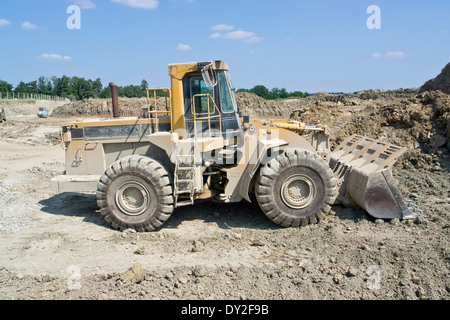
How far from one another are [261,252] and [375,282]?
158 cm

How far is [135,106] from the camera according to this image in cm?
3612

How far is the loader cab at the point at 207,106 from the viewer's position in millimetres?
6402

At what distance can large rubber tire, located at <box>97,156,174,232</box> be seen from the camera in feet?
20.0

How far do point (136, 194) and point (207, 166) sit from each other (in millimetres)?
1248

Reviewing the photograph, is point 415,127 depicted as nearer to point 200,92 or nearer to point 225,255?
point 200,92

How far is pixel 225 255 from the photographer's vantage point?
5355mm

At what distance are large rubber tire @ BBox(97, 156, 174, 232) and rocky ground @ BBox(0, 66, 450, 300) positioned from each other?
9.5 inches

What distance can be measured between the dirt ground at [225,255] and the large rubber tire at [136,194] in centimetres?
23

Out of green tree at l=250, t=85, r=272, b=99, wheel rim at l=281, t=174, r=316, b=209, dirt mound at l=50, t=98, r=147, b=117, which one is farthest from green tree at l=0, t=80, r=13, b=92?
wheel rim at l=281, t=174, r=316, b=209

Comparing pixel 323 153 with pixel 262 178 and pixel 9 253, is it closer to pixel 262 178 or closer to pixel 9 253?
pixel 262 178

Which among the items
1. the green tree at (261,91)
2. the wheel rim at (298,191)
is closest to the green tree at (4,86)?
the green tree at (261,91)

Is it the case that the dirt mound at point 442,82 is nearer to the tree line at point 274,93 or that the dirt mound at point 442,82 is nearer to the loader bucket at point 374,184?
the loader bucket at point 374,184
